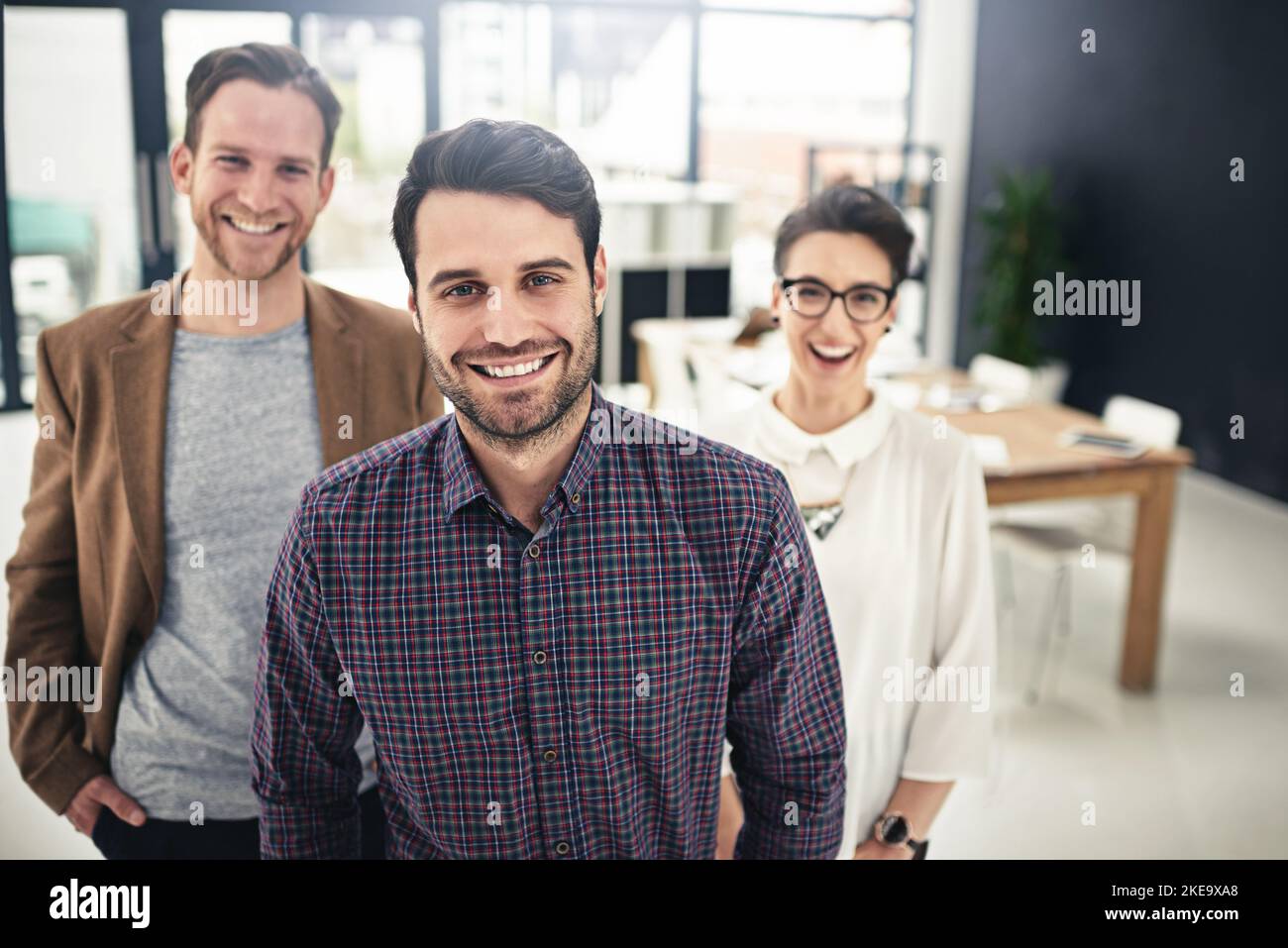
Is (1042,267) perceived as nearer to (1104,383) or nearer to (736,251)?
(1104,383)

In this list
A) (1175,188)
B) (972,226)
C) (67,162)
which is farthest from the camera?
(972,226)

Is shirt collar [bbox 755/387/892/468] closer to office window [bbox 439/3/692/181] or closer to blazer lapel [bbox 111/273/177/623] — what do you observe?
blazer lapel [bbox 111/273/177/623]

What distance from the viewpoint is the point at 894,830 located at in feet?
5.62

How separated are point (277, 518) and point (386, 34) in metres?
6.45

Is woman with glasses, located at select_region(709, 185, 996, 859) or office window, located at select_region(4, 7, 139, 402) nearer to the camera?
woman with glasses, located at select_region(709, 185, 996, 859)

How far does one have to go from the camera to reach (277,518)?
1.58m

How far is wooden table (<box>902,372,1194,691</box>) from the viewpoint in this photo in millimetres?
3762

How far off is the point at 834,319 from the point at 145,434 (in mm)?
970

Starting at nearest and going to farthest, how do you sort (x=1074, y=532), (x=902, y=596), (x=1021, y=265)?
(x=902, y=596)
(x=1074, y=532)
(x=1021, y=265)

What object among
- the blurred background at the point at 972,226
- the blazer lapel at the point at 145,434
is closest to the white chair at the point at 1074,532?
the blurred background at the point at 972,226

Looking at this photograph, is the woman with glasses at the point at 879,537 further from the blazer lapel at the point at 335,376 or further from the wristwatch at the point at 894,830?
the blazer lapel at the point at 335,376

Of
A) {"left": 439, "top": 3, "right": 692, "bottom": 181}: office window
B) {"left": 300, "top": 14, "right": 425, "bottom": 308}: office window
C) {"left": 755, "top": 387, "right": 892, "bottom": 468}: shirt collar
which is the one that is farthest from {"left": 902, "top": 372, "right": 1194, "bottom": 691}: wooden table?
{"left": 300, "top": 14, "right": 425, "bottom": 308}: office window

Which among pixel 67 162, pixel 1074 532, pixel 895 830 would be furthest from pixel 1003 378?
pixel 67 162

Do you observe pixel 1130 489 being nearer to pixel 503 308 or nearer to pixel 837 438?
pixel 837 438
